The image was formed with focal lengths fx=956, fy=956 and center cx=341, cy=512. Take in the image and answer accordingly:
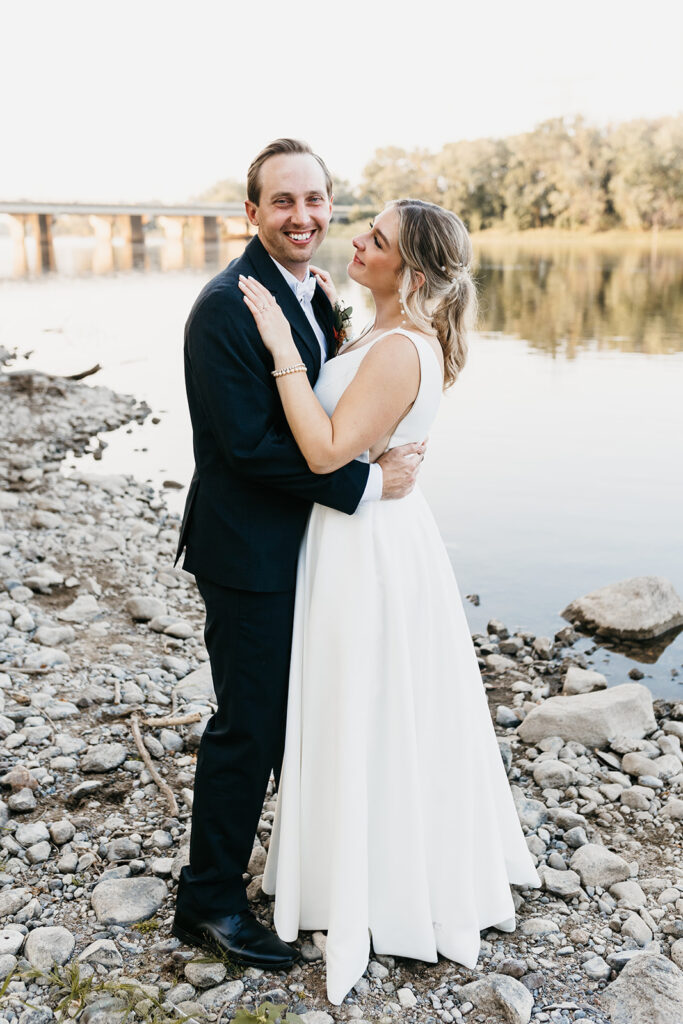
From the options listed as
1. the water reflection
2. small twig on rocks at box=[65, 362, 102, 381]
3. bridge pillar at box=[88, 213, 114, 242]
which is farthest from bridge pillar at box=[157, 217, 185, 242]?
small twig on rocks at box=[65, 362, 102, 381]

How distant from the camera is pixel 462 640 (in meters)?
3.08

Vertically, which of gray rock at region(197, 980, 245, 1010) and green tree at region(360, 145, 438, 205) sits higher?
green tree at region(360, 145, 438, 205)

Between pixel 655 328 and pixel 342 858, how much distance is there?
833 inches

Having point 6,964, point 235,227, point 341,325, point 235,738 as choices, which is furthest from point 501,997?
point 235,227

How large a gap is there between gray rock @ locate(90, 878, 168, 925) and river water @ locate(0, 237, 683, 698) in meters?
3.93

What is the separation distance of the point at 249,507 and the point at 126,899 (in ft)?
4.89

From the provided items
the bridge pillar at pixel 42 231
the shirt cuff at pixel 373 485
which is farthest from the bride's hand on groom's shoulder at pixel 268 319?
the bridge pillar at pixel 42 231

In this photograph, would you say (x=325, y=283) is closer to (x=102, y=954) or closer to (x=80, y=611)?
(x=102, y=954)

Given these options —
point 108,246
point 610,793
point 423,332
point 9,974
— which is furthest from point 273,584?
point 108,246

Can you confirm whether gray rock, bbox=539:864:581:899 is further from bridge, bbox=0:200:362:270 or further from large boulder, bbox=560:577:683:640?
bridge, bbox=0:200:362:270

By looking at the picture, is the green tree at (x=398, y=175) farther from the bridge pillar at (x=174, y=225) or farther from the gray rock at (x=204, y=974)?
the gray rock at (x=204, y=974)

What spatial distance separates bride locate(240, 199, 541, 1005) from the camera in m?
2.83

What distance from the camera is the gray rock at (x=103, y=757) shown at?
4094 mm

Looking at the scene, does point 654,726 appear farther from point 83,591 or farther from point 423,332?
point 83,591
